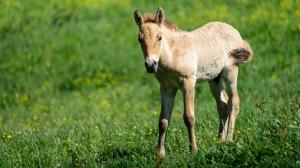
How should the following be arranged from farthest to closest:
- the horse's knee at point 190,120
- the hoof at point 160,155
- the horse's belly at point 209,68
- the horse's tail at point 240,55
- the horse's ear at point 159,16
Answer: the horse's tail at point 240,55 < the horse's belly at point 209,68 < the horse's knee at point 190,120 < the horse's ear at point 159,16 < the hoof at point 160,155

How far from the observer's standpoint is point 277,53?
1739cm

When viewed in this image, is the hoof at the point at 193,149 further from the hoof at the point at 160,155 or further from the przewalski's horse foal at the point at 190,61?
the hoof at the point at 160,155

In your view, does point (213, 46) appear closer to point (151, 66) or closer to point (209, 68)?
point (209, 68)

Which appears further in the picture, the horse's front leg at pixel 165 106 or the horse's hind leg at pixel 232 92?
the horse's hind leg at pixel 232 92

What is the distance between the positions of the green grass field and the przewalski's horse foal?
0.28 metres

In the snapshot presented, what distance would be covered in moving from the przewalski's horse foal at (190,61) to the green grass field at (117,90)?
28 cm

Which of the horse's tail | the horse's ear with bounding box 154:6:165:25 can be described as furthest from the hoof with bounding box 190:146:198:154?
the horse's tail

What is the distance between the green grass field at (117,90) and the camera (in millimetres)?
8492

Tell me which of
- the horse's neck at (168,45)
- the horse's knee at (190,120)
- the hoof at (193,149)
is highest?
the horse's neck at (168,45)

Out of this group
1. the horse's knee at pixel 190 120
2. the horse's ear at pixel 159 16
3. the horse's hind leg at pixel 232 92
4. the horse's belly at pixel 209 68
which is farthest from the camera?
the horse's hind leg at pixel 232 92

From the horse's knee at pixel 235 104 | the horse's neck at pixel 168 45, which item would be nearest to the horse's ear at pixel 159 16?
the horse's neck at pixel 168 45

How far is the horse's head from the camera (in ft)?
26.5

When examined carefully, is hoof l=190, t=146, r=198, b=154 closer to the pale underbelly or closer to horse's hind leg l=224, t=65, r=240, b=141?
the pale underbelly

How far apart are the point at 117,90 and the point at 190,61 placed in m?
8.52
